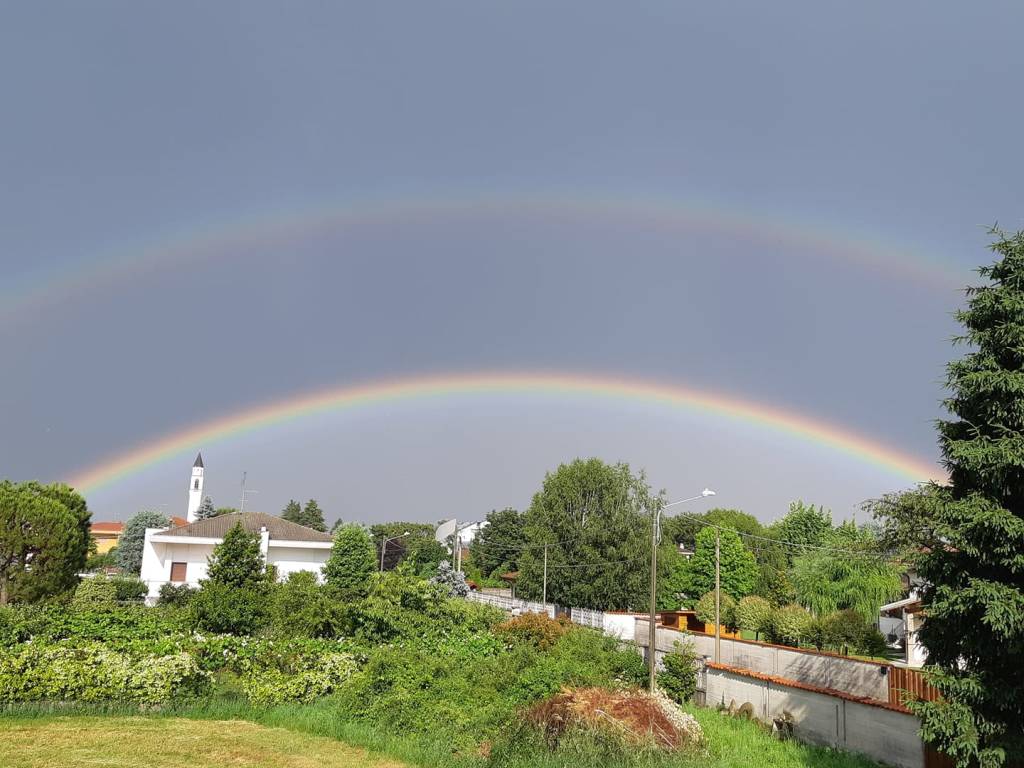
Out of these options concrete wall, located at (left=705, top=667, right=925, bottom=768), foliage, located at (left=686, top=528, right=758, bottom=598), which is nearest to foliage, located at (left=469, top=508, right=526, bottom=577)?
foliage, located at (left=686, top=528, right=758, bottom=598)

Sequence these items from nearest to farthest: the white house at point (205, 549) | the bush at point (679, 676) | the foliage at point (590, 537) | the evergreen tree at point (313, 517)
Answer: the bush at point (679, 676)
the foliage at point (590, 537)
the white house at point (205, 549)
the evergreen tree at point (313, 517)

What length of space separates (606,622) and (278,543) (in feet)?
101

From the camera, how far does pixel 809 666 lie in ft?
61.7

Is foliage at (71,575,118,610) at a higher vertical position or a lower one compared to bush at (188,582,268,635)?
lower

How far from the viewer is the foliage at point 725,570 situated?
6116cm

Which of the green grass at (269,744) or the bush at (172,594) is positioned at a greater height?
the green grass at (269,744)

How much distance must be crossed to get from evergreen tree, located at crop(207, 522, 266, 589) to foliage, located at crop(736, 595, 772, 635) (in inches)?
894

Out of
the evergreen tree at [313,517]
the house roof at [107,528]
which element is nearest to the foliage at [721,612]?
the evergreen tree at [313,517]

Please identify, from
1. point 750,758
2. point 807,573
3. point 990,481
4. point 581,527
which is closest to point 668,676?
point 750,758

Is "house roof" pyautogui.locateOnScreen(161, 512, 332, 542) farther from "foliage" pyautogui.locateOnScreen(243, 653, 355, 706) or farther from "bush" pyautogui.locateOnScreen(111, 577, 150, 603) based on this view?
"foliage" pyautogui.locateOnScreen(243, 653, 355, 706)

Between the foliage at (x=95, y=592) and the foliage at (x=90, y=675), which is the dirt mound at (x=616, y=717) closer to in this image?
the foliage at (x=90, y=675)

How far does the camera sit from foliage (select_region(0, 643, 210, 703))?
14.5 meters

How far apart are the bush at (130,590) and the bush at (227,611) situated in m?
19.7

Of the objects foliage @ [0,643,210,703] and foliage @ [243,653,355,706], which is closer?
foliage @ [0,643,210,703]
